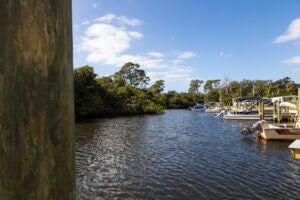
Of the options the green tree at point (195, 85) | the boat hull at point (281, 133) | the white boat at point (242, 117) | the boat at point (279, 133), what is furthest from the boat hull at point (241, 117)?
the green tree at point (195, 85)

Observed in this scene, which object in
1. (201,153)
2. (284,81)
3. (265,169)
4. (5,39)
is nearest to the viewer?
(5,39)

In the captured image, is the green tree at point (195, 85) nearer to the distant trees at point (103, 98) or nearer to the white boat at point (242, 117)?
the distant trees at point (103, 98)

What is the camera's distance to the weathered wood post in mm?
629

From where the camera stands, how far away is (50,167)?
2.19 feet

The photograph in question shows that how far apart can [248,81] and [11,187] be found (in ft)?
275

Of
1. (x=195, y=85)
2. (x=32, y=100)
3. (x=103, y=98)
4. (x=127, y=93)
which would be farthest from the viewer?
(x=195, y=85)

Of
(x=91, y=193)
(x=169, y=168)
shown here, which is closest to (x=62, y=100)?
(x=91, y=193)

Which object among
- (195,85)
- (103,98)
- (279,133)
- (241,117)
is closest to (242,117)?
(241,117)

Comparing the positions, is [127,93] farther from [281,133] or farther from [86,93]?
[281,133]

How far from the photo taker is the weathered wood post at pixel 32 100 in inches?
24.8

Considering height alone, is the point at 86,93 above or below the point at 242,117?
above

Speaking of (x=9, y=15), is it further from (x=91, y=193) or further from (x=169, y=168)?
(x=169, y=168)

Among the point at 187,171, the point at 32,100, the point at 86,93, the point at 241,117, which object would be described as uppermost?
the point at 86,93

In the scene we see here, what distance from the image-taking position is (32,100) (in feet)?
2.11
